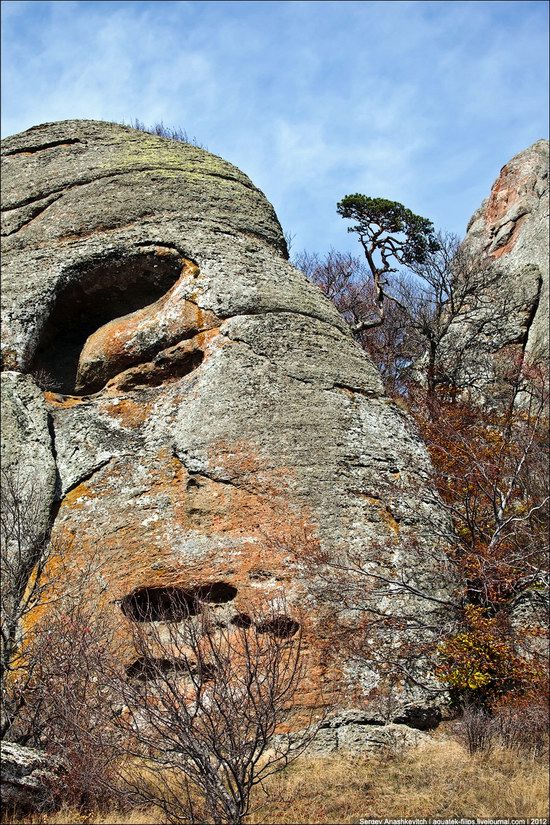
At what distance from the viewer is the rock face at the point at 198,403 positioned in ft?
31.8

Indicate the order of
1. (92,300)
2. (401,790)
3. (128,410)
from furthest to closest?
(92,300)
(128,410)
(401,790)

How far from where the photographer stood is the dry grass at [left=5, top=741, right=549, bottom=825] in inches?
287

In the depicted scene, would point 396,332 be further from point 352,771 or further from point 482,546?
point 352,771

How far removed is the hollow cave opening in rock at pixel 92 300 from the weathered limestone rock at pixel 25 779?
5.96 m

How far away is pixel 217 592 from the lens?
9586 mm

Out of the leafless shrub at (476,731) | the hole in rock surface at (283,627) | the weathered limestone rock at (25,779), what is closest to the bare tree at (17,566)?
the weathered limestone rock at (25,779)

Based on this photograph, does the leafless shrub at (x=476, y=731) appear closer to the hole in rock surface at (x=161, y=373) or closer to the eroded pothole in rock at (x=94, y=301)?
the hole in rock surface at (x=161, y=373)

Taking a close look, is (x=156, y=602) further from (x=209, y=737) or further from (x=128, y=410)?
(x=209, y=737)

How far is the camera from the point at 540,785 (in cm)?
787

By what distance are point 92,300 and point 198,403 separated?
294cm

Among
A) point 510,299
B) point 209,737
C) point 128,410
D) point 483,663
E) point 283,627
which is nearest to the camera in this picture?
point 209,737

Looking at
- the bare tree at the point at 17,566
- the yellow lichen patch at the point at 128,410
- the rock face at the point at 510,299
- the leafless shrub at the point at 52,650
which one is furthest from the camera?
the rock face at the point at 510,299

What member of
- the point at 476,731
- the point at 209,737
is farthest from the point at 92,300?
the point at 476,731

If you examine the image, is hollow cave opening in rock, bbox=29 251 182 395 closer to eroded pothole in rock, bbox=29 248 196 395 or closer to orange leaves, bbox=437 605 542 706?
eroded pothole in rock, bbox=29 248 196 395
